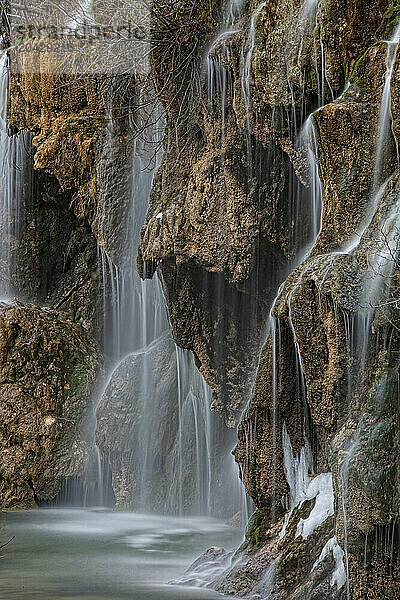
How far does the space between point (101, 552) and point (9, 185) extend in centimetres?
770

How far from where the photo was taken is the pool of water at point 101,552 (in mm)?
7441

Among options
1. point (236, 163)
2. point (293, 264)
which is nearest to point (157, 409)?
point (293, 264)

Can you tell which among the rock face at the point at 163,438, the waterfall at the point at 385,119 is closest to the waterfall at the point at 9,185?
the rock face at the point at 163,438

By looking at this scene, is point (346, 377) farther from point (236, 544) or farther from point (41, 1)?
point (41, 1)

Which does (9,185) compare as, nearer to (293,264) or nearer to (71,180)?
(71,180)

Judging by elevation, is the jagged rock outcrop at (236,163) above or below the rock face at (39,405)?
above

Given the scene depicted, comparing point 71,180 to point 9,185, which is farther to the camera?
point 9,185

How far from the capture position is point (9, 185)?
49.5ft

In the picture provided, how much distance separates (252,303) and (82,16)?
21.6 ft

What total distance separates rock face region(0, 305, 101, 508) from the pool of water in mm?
512

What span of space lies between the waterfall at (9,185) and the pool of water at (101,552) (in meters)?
4.84

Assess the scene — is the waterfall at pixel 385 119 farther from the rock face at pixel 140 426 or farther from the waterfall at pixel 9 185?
the waterfall at pixel 9 185

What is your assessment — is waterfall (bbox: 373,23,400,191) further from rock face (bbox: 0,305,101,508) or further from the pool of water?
rock face (bbox: 0,305,101,508)

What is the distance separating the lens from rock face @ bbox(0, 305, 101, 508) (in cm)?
1261
